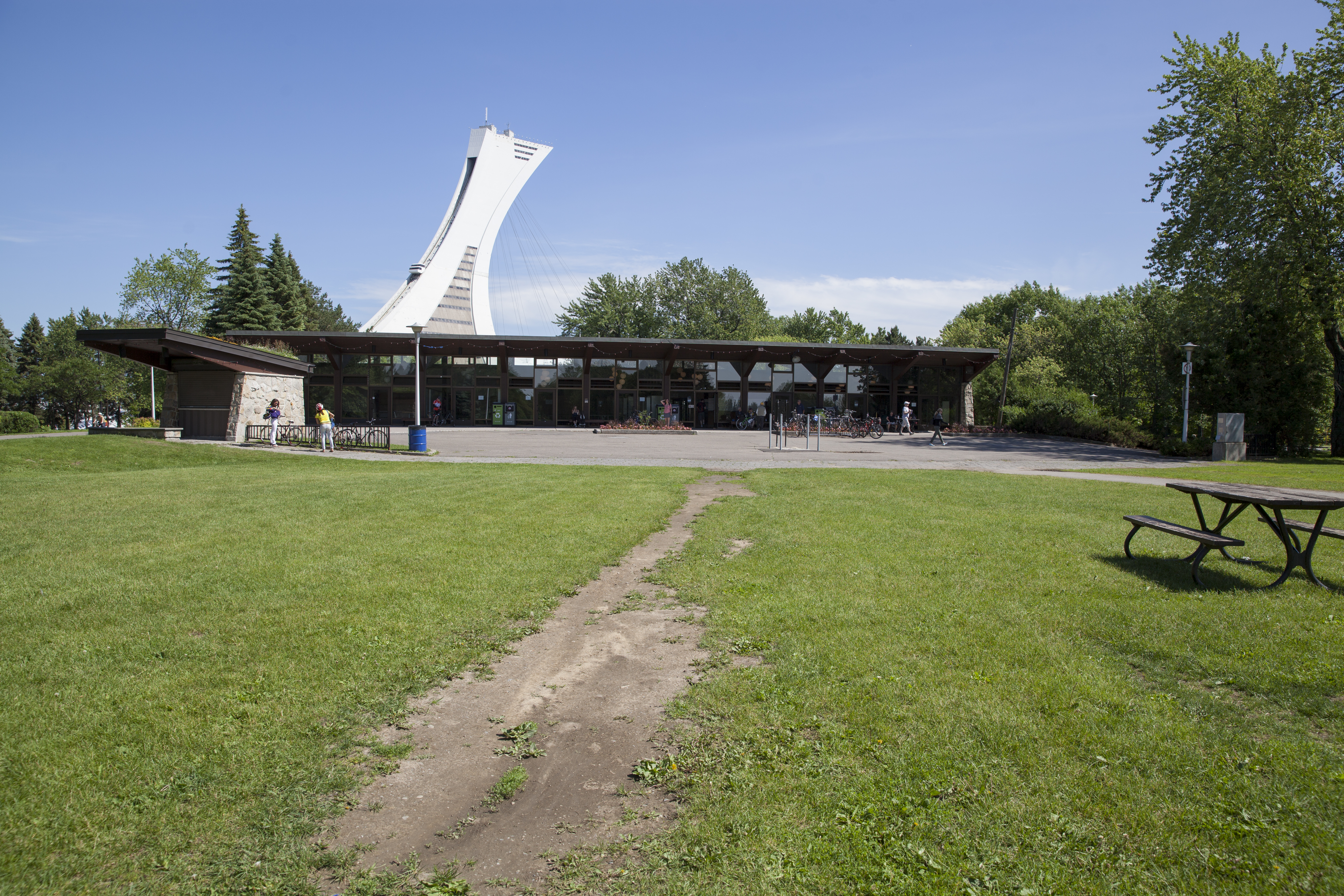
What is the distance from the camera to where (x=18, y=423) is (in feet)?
99.8

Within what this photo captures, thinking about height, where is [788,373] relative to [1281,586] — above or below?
above

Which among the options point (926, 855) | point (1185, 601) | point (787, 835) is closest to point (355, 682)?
point (787, 835)

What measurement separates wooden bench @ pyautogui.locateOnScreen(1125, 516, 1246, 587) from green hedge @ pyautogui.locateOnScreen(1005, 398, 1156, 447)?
1033 inches

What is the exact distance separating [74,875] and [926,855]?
319 centimetres

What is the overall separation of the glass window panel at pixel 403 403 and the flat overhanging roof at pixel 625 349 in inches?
84.3

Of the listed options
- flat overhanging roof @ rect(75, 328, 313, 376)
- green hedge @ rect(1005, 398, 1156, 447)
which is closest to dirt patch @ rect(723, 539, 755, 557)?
flat overhanging roof @ rect(75, 328, 313, 376)

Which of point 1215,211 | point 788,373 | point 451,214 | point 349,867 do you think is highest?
point 451,214

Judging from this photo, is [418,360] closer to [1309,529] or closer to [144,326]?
[1309,529]

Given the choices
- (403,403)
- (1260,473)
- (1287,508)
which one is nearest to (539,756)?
(1287,508)

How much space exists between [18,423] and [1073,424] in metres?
47.1

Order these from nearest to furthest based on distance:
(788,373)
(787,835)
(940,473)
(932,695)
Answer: (787,835) < (932,695) < (940,473) < (788,373)

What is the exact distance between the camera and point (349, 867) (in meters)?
2.84

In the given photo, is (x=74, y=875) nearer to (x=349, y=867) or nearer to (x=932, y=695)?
(x=349, y=867)

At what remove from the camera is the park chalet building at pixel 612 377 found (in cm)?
4119
